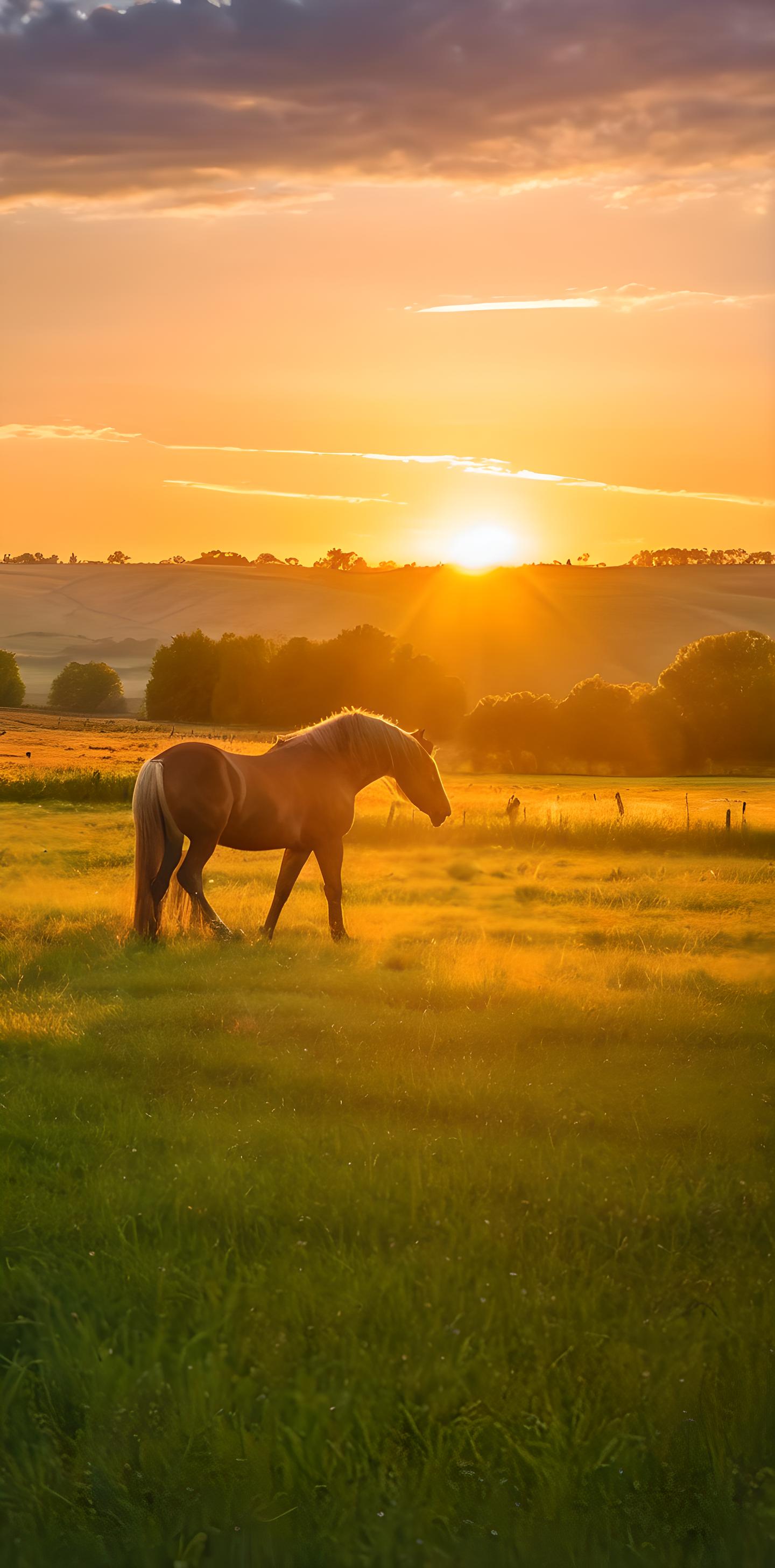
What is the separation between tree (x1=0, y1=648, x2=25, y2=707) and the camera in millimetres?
115000

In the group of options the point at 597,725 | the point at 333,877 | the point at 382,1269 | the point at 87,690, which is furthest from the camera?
the point at 87,690

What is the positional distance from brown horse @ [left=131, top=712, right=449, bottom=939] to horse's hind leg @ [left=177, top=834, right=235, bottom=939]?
0.04ft

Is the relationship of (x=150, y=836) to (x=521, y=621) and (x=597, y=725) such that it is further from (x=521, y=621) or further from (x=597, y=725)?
(x=521, y=621)

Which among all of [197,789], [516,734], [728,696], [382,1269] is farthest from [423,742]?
[516,734]

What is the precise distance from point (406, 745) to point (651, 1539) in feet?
34.7

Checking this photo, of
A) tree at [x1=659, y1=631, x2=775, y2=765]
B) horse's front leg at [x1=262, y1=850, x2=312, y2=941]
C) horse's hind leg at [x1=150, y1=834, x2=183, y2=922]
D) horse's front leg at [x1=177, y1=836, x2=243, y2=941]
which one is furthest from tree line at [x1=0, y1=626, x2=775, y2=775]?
horse's hind leg at [x1=150, y1=834, x2=183, y2=922]

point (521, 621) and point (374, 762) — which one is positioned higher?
point (521, 621)

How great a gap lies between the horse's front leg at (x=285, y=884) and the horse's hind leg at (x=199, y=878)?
17.9 inches

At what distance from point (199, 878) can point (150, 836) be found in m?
0.80

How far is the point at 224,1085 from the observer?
852 cm

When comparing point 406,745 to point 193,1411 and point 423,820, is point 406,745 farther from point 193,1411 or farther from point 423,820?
point 423,820

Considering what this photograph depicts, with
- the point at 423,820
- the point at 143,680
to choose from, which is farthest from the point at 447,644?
the point at 423,820

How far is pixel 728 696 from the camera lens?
71.9 m

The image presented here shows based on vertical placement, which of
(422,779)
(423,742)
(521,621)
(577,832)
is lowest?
(577,832)
